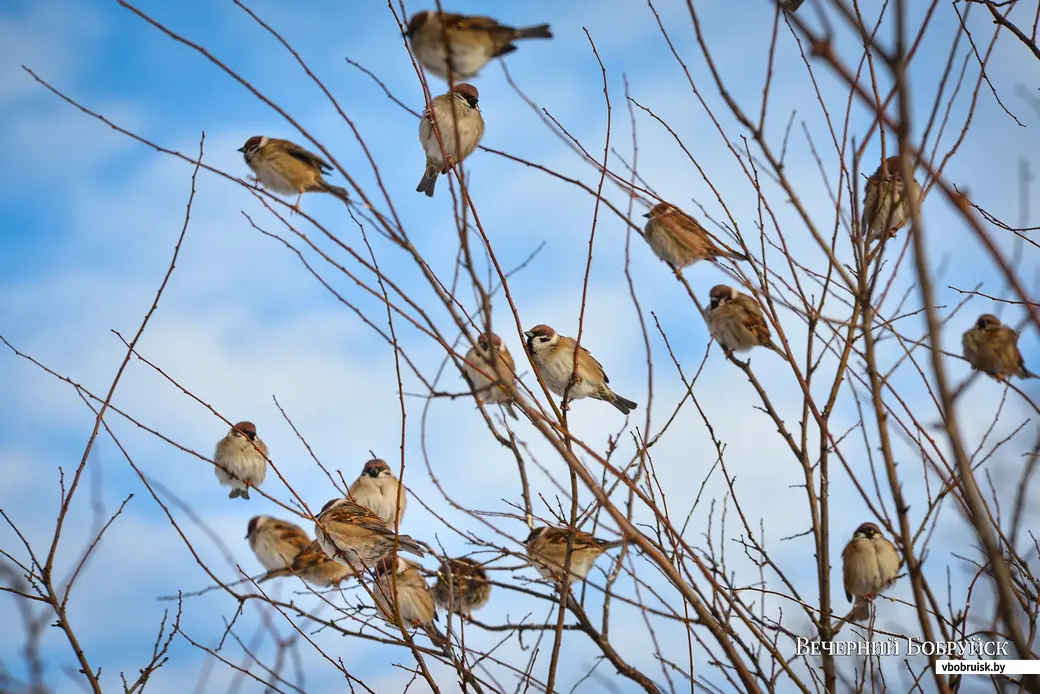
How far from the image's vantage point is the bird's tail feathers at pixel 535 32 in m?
3.41

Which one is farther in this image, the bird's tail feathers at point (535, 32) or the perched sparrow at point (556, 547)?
the perched sparrow at point (556, 547)

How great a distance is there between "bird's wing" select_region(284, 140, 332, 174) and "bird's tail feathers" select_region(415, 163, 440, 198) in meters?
0.74

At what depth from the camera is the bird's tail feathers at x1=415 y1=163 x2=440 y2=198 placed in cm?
653

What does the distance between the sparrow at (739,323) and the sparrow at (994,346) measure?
4.01 ft

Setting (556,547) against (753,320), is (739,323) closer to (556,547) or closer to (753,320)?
(753,320)

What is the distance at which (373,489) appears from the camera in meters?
6.79

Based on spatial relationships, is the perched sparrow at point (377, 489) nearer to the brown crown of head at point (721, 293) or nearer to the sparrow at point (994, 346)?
the brown crown of head at point (721, 293)

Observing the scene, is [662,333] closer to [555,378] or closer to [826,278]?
[826,278]

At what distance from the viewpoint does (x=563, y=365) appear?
614cm

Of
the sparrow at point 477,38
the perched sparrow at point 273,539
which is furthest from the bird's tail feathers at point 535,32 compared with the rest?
the perched sparrow at point 273,539

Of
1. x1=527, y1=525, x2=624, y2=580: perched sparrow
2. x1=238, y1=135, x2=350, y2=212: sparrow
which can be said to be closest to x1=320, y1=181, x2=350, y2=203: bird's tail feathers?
x1=238, y1=135, x2=350, y2=212: sparrow

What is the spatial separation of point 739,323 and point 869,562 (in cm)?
175

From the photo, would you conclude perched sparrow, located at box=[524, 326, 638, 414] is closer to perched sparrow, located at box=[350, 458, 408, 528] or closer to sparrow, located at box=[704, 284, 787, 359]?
sparrow, located at box=[704, 284, 787, 359]

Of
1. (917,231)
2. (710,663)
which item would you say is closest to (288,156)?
(710,663)
